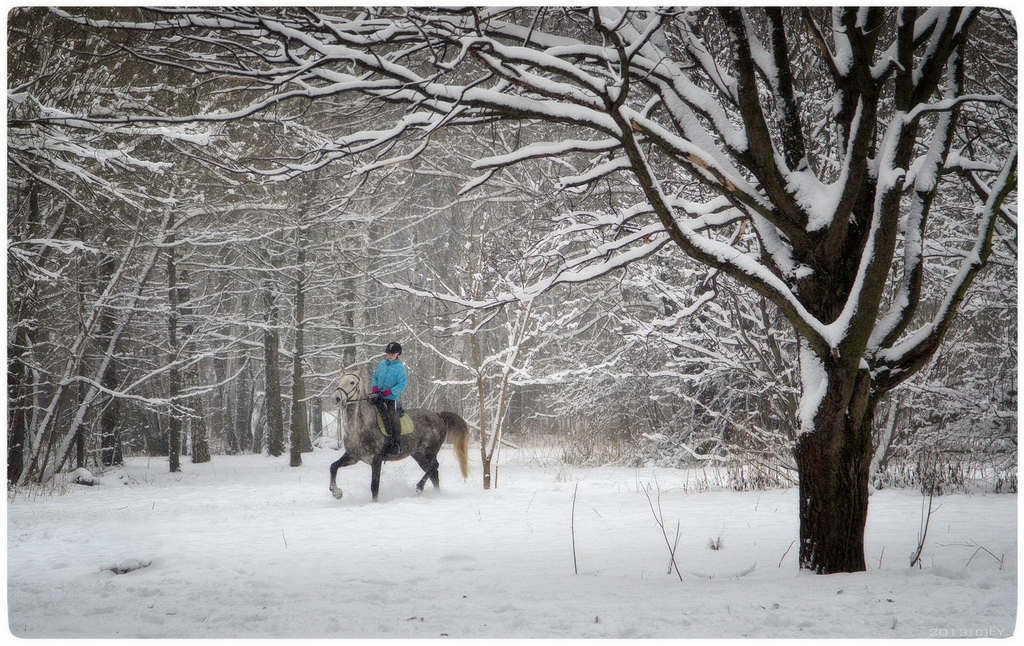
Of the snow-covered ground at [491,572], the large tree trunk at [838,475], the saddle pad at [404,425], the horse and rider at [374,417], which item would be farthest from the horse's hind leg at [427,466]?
the large tree trunk at [838,475]

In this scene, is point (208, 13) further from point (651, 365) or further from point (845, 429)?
point (651, 365)

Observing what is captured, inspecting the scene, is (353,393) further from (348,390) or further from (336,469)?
(336,469)

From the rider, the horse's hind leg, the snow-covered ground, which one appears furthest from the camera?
the horse's hind leg

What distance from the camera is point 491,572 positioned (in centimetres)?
384

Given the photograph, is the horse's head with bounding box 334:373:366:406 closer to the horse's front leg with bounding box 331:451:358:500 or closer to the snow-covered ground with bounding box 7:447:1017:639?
the horse's front leg with bounding box 331:451:358:500

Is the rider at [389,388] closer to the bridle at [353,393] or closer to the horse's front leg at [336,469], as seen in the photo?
the bridle at [353,393]

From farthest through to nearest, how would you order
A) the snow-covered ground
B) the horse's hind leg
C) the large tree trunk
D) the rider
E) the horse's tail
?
1. the horse's tail
2. the horse's hind leg
3. the rider
4. the large tree trunk
5. the snow-covered ground

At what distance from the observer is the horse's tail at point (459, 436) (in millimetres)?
8523

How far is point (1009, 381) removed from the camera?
22.2ft

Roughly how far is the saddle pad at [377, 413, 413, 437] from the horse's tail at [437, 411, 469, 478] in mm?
573

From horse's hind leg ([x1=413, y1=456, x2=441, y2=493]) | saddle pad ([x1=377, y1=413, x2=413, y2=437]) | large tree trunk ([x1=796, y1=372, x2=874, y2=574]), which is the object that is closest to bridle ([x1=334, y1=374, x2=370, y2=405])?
saddle pad ([x1=377, y1=413, x2=413, y2=437])

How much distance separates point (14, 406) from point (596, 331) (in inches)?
356

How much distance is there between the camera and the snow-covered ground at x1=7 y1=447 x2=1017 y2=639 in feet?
9.51

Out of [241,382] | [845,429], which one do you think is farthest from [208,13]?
[241,382]
